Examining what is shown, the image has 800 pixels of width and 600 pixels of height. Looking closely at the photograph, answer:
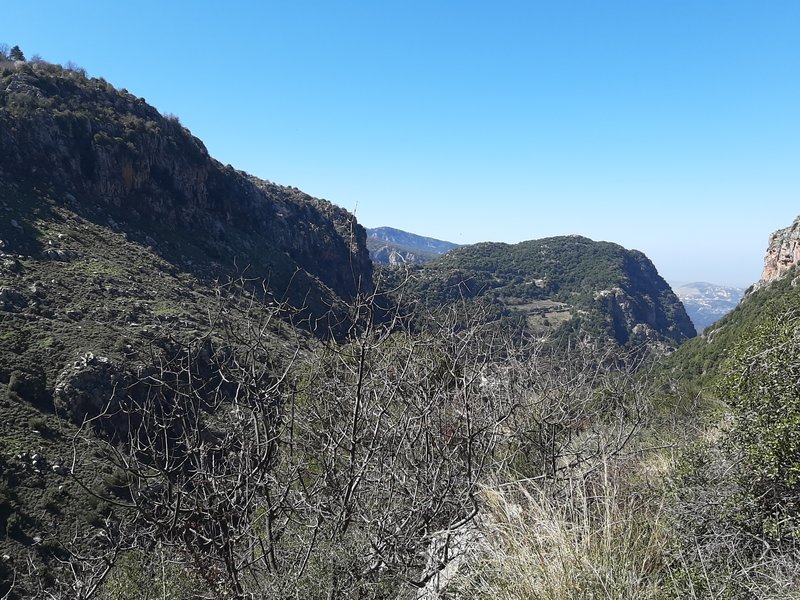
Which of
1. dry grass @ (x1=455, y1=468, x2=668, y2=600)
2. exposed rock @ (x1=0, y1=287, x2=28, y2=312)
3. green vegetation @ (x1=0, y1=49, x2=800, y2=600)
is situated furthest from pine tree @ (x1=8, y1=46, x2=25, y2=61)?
dry grass @ (x1=455, y1=468, x2=668, y2=600)

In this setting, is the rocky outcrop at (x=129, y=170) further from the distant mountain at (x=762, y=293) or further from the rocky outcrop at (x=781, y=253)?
the rocky outcrop at (x=781, y=253)

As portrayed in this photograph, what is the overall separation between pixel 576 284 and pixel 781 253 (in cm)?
5317

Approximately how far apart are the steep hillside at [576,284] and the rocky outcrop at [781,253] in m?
21.2

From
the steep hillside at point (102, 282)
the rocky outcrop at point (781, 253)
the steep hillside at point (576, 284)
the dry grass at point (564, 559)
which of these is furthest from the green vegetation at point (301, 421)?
the steep hillside at point (576, 284)

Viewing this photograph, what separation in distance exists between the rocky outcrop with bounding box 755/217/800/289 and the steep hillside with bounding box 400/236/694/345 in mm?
21186

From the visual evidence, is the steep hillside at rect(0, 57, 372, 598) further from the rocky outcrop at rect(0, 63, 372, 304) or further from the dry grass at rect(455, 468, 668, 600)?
the dry grass at rect(455, 468, 668, 600)

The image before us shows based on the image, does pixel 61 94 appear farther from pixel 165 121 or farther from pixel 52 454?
pixel 52 454

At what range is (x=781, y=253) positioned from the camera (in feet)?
152

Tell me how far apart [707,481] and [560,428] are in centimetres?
285

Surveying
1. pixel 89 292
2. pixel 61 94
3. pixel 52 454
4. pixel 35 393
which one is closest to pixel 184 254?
pixel 89 292

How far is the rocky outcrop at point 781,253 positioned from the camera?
145 feet

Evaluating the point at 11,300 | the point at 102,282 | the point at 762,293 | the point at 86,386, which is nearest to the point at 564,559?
the point at 86,386

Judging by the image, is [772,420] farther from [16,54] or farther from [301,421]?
[16,54]

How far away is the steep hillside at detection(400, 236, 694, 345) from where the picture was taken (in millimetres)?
76438
